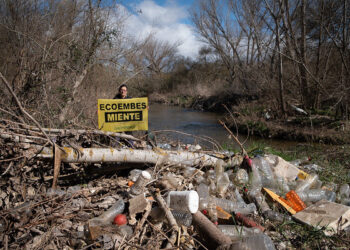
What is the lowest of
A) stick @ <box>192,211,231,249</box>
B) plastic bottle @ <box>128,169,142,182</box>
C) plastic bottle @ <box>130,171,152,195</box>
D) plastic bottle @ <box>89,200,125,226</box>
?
stick @ <box>192,211,231,249</box>

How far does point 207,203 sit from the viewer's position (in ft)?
8.64

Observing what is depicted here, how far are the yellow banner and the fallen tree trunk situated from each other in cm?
157

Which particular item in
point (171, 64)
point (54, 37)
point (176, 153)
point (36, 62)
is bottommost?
point (176, 153)

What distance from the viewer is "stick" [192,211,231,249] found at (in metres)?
2.04

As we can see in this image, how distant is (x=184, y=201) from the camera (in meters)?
2.33

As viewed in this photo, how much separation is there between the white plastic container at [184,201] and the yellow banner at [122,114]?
8.49ft

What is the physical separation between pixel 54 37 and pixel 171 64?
31.4 m

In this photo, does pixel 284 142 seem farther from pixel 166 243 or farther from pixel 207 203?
pixel 166 243

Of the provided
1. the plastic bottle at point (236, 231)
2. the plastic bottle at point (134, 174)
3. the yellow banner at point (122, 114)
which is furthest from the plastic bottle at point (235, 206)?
the yellow banner at point (122, 114)

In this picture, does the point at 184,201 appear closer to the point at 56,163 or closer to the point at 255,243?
the point at 255,243

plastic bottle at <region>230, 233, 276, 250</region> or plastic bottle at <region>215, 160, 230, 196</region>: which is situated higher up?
plastic bottle at <region>215, 160, 230, 196</region>

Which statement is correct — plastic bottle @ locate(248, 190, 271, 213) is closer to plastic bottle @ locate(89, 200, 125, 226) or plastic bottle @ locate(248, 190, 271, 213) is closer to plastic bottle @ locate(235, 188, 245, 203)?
plastic bottle @ locate(235, 188, 245, 203)

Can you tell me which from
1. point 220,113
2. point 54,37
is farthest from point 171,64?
point 54,37

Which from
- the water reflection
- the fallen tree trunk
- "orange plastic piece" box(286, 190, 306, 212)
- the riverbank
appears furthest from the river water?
"orange plastic piece" box(286, 190, 306, 212)
